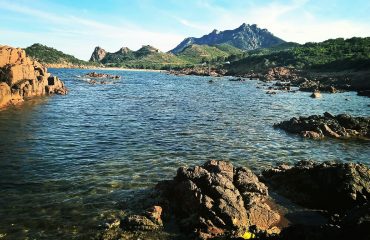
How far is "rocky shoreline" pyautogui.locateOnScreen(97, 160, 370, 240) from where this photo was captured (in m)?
15.4

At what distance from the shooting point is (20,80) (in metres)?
69.5

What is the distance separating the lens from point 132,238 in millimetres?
14938

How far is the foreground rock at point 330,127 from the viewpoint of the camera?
36.9 metres

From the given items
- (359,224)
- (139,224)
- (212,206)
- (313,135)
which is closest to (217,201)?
(212,206)

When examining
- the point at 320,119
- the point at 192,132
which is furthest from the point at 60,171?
the point at 320,119

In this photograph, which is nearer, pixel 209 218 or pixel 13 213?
pixel 209 218

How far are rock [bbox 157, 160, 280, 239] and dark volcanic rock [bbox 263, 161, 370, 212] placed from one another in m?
2.22

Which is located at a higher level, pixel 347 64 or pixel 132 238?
pixel 347 64

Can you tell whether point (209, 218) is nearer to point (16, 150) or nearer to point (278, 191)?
point (278, 191)

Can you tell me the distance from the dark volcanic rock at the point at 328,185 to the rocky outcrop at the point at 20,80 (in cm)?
4650

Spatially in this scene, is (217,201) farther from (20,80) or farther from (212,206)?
(20,80)

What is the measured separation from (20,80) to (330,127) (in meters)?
58.5

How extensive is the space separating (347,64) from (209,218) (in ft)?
424

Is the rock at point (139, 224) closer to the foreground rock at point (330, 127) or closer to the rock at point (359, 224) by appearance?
the rock at point (359, 224)
